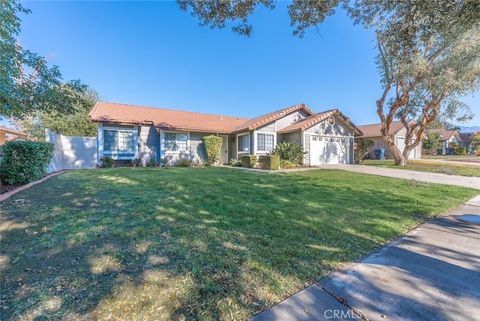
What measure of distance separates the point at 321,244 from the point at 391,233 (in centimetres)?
157

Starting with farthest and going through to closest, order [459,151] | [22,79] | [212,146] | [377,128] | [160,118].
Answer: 1. [459,151]
2. [377,128]
3. [160,118]
4. [212,146]
5. [22,79]

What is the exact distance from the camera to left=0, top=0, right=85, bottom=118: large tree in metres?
6.80

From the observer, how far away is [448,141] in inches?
1916

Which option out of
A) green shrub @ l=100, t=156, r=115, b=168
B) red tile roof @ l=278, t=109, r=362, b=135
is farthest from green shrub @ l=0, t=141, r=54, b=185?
Result: red tile roof @ l=278, t=109, r=362, b=135

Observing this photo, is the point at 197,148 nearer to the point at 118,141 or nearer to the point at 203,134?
the point at 203,134

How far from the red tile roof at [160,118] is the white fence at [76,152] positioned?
5.52 ft

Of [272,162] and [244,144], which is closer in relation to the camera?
[272,162]

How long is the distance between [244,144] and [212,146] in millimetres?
2549

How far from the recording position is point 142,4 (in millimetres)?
10273

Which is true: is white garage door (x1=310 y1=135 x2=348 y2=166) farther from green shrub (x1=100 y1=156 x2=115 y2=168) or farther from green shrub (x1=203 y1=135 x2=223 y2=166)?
green shrub (x1=100 y1=156 x2=115 y2=168)

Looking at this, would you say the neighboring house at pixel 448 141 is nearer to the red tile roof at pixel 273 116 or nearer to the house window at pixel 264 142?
the red tile roof at pixel 273 116

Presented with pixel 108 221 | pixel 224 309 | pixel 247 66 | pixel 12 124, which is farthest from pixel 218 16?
pixel 12 124

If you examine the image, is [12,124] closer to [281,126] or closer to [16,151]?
[16,151]

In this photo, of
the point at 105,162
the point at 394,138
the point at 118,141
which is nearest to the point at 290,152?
the point at 118,141
